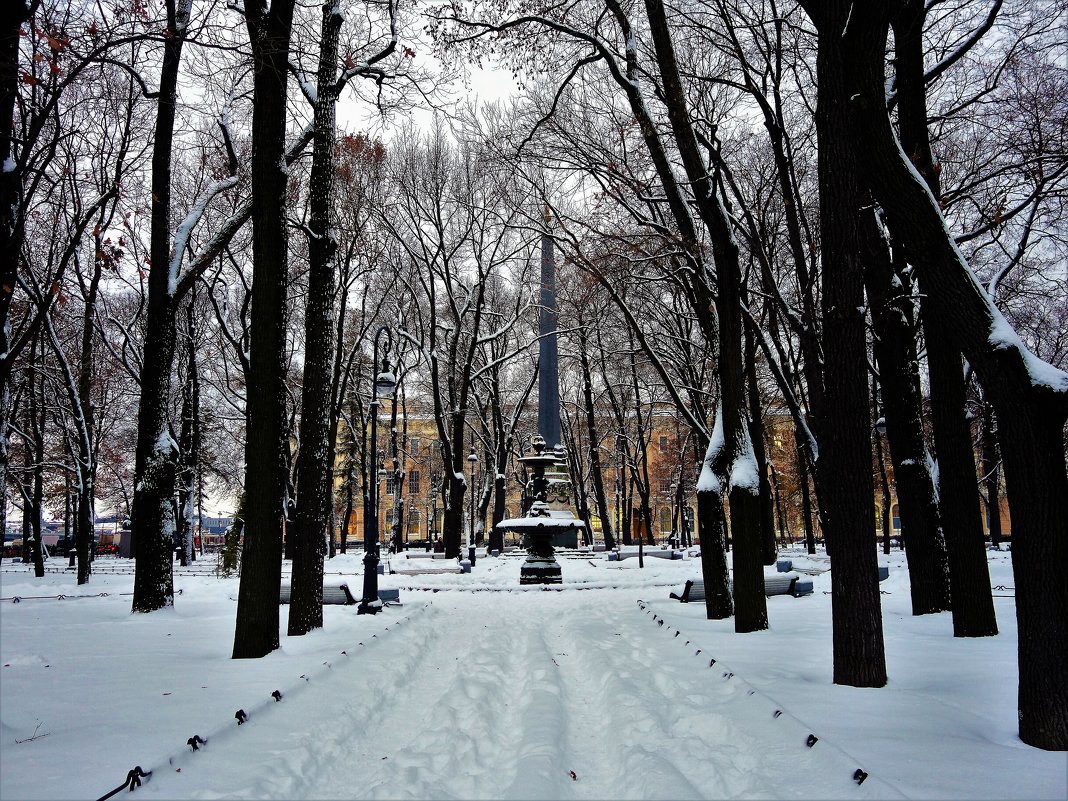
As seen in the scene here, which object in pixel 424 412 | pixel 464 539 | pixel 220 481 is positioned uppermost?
pixel 424 412

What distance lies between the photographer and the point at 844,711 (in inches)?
205

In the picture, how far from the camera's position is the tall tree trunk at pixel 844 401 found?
19.9ft

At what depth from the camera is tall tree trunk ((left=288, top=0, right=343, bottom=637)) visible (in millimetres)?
9891

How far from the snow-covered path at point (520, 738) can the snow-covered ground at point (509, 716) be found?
2cm

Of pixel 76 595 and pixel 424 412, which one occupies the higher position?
pixel 424 412

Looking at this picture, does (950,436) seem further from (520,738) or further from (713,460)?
(520,738)

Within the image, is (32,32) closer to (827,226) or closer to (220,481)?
(827,226)

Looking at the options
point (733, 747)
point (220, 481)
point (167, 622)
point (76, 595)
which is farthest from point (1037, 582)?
point (220, 481)

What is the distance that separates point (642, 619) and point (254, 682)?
7064 mm

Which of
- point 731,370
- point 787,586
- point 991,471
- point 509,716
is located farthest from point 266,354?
point 991,471

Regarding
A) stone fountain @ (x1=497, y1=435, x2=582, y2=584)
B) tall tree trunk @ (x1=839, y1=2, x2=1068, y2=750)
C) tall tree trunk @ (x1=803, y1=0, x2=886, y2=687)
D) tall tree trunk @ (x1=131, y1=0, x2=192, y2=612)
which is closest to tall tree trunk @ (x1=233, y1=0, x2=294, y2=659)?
tall tree trunk @ (x1=131, y1=0, x2=192, y2=612)

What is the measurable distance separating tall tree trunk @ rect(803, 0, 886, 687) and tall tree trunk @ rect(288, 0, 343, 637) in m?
6.57

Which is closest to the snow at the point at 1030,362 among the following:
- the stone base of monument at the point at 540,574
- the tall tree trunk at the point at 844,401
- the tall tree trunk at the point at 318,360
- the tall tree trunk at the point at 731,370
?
the tall tree trunk at the point at 844,401

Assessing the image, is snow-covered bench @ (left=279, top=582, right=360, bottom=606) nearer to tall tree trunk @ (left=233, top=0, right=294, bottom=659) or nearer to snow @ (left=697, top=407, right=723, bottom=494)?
tall tree trunk @ (left=233, top=0, right=294, bottom=659)
